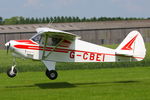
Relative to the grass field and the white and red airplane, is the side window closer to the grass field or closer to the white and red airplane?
the white and red airplane

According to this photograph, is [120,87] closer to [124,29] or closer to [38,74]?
[38,74]

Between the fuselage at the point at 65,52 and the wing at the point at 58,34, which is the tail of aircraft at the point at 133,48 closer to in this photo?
the fuselage at the point at 65,52

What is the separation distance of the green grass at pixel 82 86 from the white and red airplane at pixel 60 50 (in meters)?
1.33

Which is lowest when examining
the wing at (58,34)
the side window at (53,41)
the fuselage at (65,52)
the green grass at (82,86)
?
the green grass at (82,86)

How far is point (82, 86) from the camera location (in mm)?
21281

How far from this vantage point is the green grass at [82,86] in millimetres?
17391

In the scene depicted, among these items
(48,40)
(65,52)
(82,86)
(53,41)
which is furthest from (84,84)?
(48,40)

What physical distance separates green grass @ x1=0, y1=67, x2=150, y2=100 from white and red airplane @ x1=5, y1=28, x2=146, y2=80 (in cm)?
133

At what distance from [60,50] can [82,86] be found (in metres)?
2.34

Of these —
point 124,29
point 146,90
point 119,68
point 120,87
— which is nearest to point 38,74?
point 119,68

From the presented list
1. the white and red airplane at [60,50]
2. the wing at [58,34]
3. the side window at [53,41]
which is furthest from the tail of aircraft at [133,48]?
the side window at [53,41]

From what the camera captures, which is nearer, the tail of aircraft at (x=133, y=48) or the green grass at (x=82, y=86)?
the green grass at (x=82, y=86)

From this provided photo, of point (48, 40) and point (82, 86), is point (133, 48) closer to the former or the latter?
point (82, 86)

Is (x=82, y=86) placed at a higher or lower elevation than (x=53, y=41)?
lower
